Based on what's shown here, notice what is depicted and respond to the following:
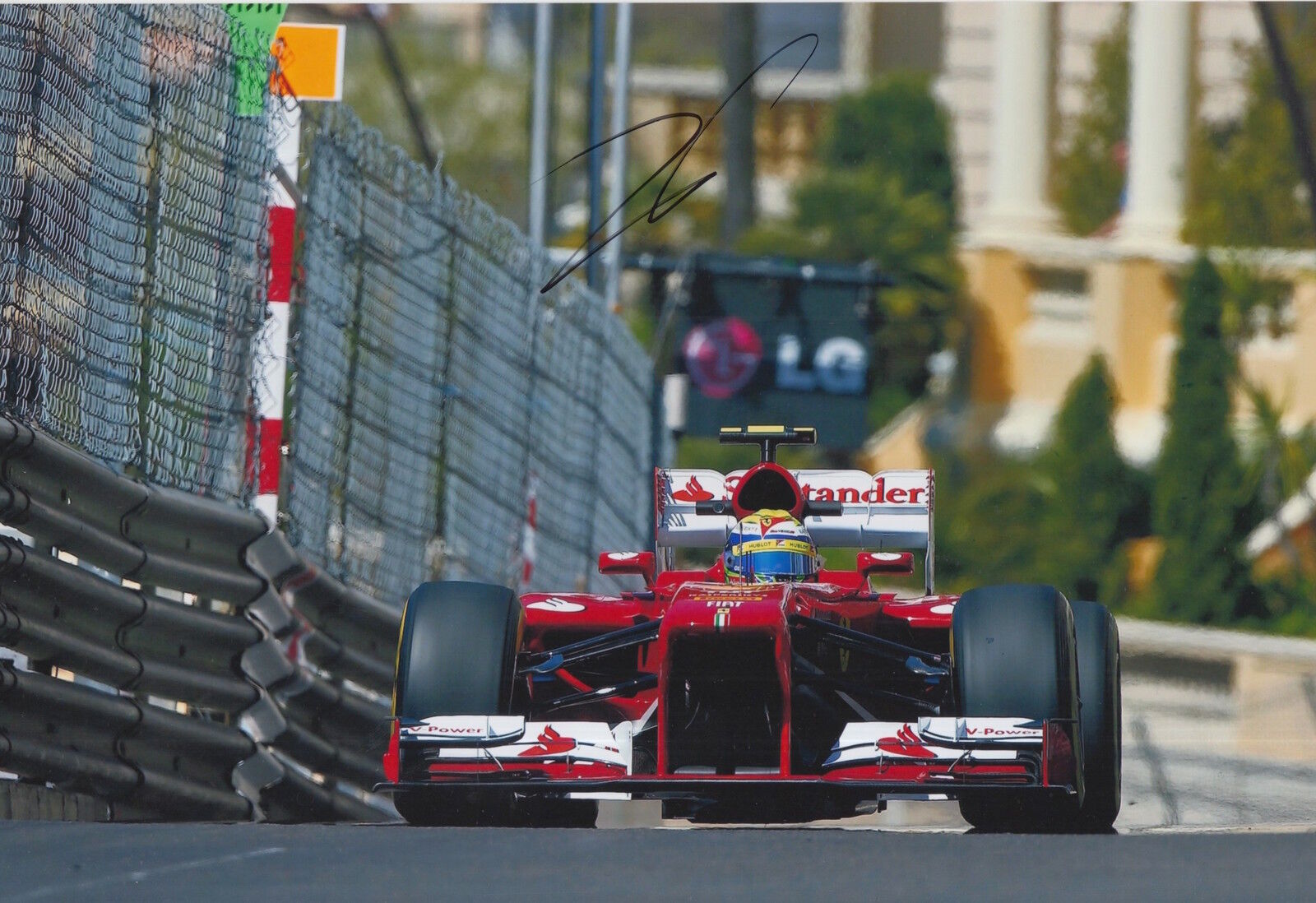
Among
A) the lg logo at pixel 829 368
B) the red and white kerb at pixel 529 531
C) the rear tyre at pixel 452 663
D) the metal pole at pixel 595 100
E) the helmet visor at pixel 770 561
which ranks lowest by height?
the rear tyre at pixel 452 663

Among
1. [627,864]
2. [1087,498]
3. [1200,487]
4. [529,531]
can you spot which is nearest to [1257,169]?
[1087,498]

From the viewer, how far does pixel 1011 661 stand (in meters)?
7.20

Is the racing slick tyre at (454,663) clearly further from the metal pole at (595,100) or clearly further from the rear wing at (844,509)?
the metal pole at (595,100)

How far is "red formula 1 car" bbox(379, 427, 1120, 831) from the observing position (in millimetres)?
7059

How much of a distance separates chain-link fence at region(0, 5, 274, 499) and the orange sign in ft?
2.24

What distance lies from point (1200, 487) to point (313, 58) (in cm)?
1568

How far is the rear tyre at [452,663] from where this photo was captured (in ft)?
24.1

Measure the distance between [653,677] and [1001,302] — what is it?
26.5m

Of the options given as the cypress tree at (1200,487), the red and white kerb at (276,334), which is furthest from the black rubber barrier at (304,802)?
the cypress tree at (1200,487)

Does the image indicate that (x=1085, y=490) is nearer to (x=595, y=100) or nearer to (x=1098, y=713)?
(x=595, y=100)

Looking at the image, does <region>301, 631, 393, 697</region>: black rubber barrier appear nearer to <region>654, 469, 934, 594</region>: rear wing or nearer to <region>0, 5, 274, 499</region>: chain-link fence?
<region>0, 5, 274, 499</region>: chain-link fence

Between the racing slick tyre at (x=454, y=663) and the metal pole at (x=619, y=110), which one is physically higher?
the metal pole at (x=619, y=110)

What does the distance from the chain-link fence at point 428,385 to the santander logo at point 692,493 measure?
1333 mm

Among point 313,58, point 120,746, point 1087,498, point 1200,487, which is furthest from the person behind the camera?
point 1087,498
